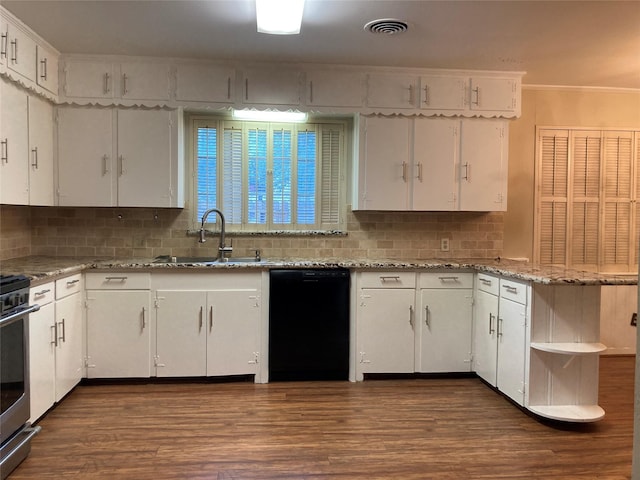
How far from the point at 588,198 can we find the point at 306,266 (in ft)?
9.17

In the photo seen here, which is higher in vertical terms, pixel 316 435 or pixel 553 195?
pixel 553 195

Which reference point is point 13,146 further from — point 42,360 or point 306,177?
point 306,177

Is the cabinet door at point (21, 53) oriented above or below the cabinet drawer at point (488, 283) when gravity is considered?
above

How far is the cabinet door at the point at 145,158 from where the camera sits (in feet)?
11.8

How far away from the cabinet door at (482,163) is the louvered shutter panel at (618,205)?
1253 mm

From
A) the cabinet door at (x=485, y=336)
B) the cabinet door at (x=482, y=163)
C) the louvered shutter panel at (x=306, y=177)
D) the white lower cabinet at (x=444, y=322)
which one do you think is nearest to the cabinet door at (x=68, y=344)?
the louvered shutter panel at (x=306, y=177)

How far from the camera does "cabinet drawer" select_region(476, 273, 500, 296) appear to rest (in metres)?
3.27

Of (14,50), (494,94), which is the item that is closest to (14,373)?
(14,50)

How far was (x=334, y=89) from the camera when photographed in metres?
3.70

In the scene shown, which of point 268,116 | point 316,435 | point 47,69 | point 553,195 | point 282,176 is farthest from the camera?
point 553,195

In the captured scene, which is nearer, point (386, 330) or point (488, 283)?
point (488, 283)

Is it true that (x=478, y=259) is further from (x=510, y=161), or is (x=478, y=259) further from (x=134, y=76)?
(x=134, y=76)

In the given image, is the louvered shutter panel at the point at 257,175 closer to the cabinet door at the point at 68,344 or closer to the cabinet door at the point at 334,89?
the cabinet door at the point at 334,89

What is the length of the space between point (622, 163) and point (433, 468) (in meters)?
3.55
